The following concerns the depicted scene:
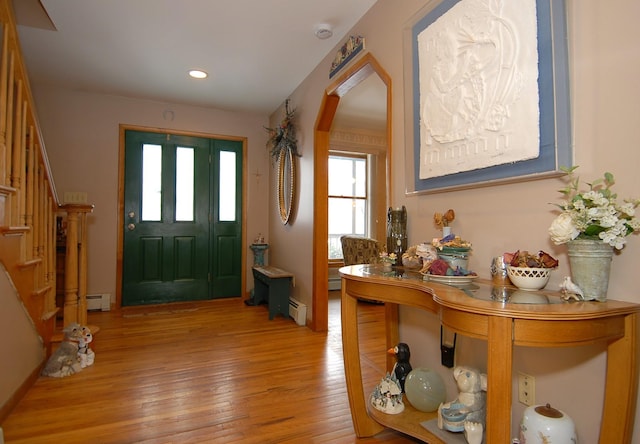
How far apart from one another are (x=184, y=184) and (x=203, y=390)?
2839 mm

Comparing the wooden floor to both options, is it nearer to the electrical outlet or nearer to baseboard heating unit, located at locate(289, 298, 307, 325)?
baseboard heating unit, located at locate(289, 298, 307, 325)

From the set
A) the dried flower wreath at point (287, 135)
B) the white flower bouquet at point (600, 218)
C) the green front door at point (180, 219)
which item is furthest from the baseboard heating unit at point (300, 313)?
the white flower bouquet at point (600, 218)

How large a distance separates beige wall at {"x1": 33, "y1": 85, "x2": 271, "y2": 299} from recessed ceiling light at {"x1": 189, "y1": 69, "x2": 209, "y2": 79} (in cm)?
94

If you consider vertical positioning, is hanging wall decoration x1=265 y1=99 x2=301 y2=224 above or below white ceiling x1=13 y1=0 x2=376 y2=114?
below

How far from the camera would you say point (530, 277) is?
1162mm

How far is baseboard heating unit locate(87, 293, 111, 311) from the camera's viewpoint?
3902 millimetres

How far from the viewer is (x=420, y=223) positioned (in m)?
1.87

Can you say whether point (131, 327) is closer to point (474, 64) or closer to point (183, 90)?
point (183, 90)

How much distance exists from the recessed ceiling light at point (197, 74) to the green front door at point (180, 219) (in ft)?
3.34

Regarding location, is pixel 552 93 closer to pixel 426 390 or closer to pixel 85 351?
pixel 426 390

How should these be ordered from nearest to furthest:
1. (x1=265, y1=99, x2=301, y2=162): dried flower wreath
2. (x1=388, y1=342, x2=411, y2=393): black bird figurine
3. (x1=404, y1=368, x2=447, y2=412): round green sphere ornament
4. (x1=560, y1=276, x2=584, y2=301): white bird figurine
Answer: (x1=560, y1=276, x2=584, y2=301): white bird figurine, (x1=404, y1=368, x2=447, y2=412): round green sphere ornament, (x1=388, y1=342, x2=411, y2=393): black bird figurine, (x1=265, y1=99, x2=301, y2=162): dried flower wreath

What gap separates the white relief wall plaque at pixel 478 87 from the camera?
125cm

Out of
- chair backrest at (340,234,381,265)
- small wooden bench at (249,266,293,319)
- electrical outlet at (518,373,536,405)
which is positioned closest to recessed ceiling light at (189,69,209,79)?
small wooden bench at (249,266,293,319)

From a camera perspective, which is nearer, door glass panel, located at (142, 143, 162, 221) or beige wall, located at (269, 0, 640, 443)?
beige wall, located at (269, 0, 640, 443)
